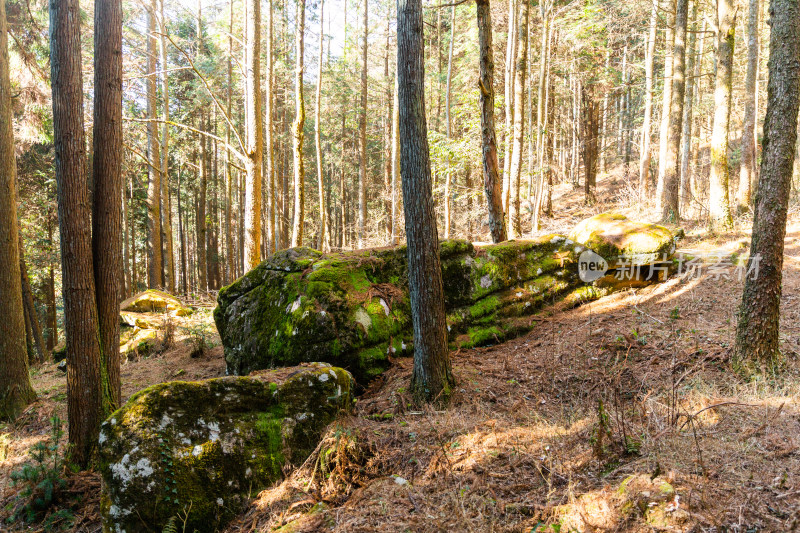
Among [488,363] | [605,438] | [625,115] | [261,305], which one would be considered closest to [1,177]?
[261,305]

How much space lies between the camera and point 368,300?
6.71 metres

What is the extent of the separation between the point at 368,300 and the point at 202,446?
353 centimetres

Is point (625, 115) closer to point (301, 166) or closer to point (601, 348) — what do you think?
point (301, 166)

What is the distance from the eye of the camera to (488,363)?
6.45m

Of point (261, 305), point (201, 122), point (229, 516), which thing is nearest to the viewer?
point (229, 516)

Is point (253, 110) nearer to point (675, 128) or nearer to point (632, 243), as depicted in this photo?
point (632, 243)

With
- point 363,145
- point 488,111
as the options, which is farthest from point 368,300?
point 363,145

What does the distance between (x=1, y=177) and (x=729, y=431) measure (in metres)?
10.8

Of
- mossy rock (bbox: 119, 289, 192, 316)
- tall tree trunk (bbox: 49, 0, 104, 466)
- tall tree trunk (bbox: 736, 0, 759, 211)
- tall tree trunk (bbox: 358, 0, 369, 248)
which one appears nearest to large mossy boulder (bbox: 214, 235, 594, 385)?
tall tree trunk (bbox: 49, 0, 104, 466)

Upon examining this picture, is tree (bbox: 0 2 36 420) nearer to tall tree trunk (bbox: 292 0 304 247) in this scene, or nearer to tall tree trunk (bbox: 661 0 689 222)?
tall tree trunk (bbox: 292 0 304 247)

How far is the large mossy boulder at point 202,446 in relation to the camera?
326cm

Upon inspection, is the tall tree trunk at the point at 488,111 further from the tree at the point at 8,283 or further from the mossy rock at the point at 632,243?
the tree at the point at 8,283

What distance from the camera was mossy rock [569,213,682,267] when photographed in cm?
845

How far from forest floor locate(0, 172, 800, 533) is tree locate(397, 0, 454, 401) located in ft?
1.66
